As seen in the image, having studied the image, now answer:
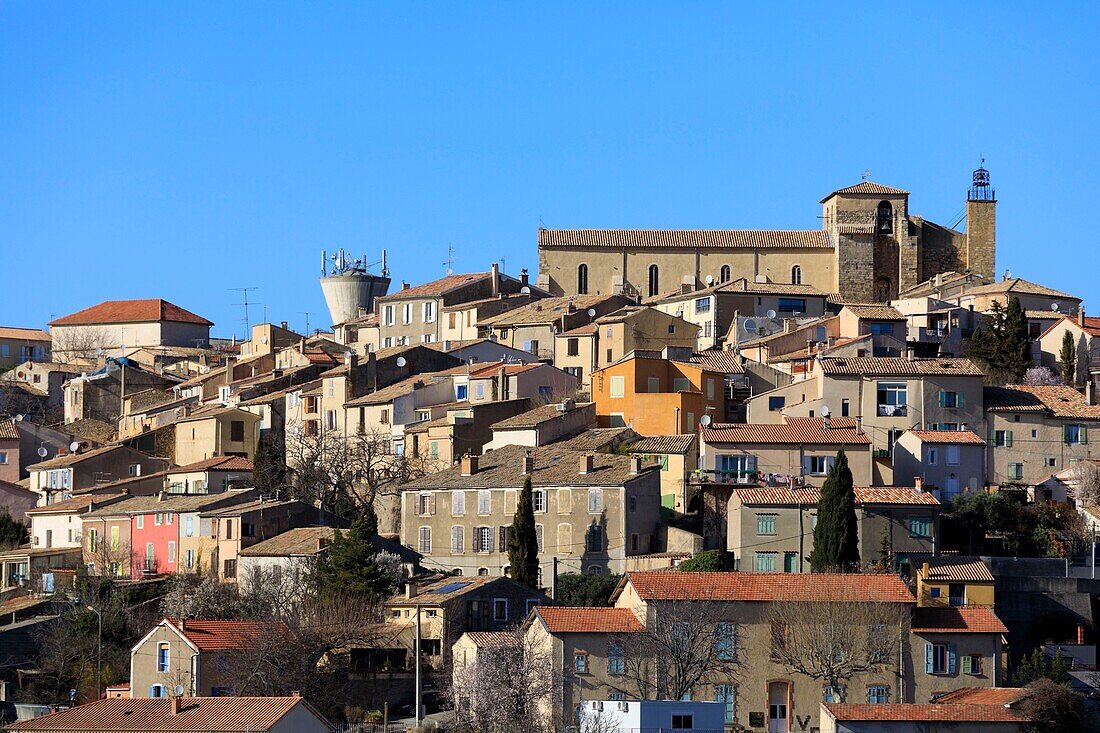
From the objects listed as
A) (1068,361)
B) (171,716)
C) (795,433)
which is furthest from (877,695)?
(1068,361)

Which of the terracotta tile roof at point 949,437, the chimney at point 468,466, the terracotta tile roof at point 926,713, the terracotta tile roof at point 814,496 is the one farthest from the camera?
the chimney at point 468,466

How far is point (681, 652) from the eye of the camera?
151 ft

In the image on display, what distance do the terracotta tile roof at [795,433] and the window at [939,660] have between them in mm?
10666

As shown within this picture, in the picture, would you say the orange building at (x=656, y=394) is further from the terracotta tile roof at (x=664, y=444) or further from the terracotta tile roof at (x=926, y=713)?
the terracotta tile roof at (x=926, y=713)

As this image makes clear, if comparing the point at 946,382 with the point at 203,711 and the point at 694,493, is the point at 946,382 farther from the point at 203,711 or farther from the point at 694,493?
→ the point at 203,711

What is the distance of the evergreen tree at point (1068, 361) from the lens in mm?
70562

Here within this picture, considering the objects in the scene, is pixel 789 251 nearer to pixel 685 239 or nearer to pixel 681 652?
pixel 685 239

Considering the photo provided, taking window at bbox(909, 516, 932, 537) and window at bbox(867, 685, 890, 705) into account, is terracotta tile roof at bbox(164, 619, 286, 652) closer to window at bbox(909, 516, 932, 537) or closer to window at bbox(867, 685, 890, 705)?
window at bbox(867, 685, 890, 705)

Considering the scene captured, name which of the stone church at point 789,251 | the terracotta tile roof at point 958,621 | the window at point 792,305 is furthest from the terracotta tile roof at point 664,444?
the stone church at point 789,251

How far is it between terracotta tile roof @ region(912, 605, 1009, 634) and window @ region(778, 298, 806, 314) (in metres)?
31.6

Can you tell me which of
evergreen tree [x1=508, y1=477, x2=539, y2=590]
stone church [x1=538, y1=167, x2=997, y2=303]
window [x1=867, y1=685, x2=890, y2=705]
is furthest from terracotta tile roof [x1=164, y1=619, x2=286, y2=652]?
stone church [x1=538, y1=167, x2=997, y2=303]

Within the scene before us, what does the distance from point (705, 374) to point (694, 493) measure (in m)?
8.70

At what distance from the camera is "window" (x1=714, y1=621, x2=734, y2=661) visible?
46719 millimetres

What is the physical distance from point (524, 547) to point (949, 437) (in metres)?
13.5
